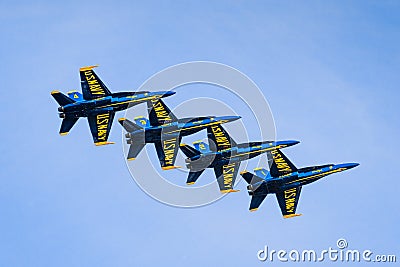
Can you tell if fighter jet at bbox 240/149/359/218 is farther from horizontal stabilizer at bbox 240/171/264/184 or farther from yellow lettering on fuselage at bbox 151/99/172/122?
yellow lettering on fuselage at bbox 151/99/172/122

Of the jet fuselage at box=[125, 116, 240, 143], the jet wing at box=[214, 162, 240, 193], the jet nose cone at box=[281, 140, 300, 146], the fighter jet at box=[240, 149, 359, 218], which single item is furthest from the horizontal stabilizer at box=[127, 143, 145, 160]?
the jet nose cone at box=[281, 140, 300, 146]

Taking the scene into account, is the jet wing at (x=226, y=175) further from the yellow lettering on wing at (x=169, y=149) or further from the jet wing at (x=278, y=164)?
the yellow lettering on wing at (x=169, y=149)

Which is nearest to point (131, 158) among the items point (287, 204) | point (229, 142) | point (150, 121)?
point (150, 121)

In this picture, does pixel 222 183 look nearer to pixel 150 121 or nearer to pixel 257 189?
pixel 257 189

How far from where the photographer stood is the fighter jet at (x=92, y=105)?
15188 centimetres

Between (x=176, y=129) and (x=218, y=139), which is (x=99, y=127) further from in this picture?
(x=218, y=139)

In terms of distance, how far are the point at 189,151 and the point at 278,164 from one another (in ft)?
49.0

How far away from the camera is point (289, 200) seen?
518 ft

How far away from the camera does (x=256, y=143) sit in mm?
156625

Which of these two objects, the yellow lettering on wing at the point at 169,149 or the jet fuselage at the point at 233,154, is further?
the yellow lettering on wing at the point at 169,149

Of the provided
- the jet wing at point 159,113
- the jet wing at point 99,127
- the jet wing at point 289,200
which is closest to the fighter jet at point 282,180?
the jet wing at point 289,200

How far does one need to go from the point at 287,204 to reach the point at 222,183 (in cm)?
1180

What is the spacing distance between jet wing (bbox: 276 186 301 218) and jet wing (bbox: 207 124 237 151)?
1193cm

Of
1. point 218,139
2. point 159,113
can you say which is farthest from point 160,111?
point 218,139
